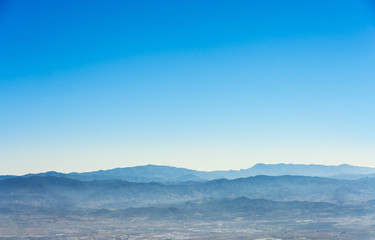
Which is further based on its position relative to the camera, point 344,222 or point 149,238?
point 344,222

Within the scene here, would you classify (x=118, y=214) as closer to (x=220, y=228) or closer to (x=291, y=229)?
(x=220, y=228)

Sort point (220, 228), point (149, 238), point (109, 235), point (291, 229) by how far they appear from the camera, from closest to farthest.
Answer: point (149, 238)
point (109, 235)
point (291, 229)
point (220, 228)

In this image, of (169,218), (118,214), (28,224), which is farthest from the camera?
(118,214)

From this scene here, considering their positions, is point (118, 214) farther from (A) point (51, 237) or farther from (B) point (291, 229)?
(B) point (291, 229)

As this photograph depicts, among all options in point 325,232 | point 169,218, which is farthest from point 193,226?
point 325,232

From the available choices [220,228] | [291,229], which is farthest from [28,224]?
[291,229]

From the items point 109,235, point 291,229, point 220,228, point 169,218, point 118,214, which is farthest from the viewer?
point 118,214

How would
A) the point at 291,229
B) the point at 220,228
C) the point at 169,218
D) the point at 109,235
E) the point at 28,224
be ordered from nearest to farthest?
the point at 109,235 < the point at 291,229 < the point at 220,228 < the point at 28,224 < the point at 169,218

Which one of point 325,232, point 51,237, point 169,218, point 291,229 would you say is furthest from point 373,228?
point 51,237

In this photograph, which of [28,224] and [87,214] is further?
[87,214]
